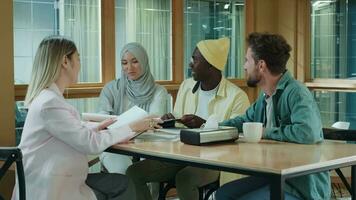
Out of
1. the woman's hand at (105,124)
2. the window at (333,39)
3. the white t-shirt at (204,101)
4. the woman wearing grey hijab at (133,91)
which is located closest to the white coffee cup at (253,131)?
the woman's hand at (105,124)

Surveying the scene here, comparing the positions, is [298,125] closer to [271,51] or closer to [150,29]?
[271,51]

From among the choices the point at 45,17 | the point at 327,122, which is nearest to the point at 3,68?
the point at 45,17

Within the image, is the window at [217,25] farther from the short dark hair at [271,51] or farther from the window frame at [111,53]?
the short dark hair at [271,51]

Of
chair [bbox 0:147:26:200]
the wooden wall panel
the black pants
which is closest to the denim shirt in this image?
the black pants

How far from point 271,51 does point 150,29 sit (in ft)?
7.42

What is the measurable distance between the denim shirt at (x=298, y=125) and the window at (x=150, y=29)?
7.33 ft

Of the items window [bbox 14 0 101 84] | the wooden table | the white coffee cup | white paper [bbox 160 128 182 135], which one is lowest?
the wooden table

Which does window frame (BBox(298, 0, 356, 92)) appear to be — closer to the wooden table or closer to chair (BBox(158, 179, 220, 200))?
chair (BBox(158, 179, 220, 200))

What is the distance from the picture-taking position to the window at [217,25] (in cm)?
501

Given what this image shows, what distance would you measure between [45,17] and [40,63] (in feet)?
6.18

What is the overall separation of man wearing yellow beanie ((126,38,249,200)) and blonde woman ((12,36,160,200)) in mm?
716

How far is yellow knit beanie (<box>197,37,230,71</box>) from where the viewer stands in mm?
3355

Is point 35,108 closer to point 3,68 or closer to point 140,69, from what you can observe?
point 3,68

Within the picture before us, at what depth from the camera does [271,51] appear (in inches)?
102
